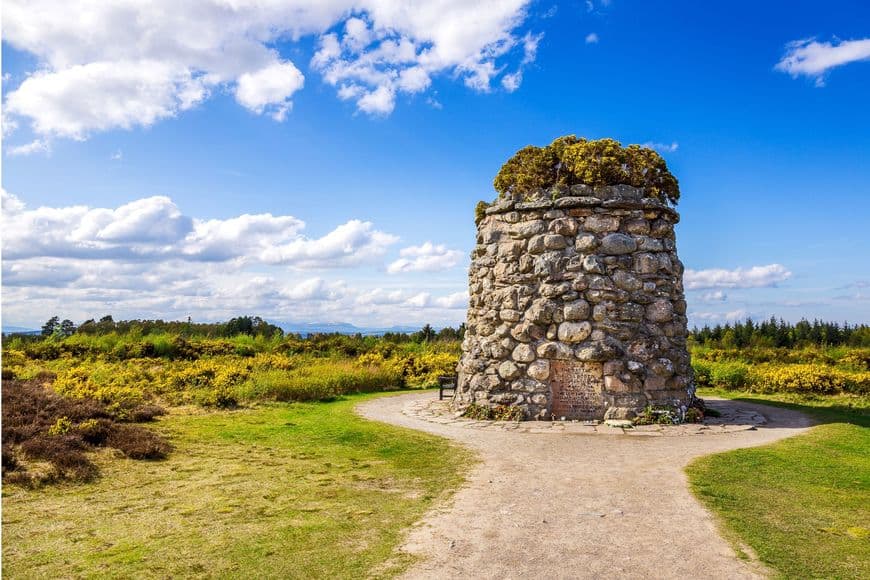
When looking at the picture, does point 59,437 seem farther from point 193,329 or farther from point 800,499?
point 193,329

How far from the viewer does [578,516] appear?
20.5 feet

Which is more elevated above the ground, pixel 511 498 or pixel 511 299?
pixel 511 299

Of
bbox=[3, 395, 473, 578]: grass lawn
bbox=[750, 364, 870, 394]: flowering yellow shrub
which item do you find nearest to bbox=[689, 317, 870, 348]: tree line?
bbox=[750, 364, 870, 394]: flowering yellow shrub

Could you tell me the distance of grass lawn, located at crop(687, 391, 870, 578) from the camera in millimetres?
5164

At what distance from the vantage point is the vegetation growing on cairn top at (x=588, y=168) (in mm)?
12797

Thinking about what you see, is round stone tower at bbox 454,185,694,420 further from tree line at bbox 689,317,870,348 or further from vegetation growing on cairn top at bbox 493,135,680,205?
tree line at bbox 689,317,870,348

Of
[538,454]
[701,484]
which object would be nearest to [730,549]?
[701,484]

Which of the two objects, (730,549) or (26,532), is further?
(26,532)

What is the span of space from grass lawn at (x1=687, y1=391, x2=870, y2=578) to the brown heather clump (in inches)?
314

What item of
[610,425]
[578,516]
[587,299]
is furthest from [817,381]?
[578,516]

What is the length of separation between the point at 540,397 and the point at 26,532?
29.5 ft

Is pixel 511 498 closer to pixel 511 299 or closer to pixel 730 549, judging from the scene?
pixel 730 549

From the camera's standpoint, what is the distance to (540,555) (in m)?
5.17

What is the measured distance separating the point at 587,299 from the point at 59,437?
9.73 meters
